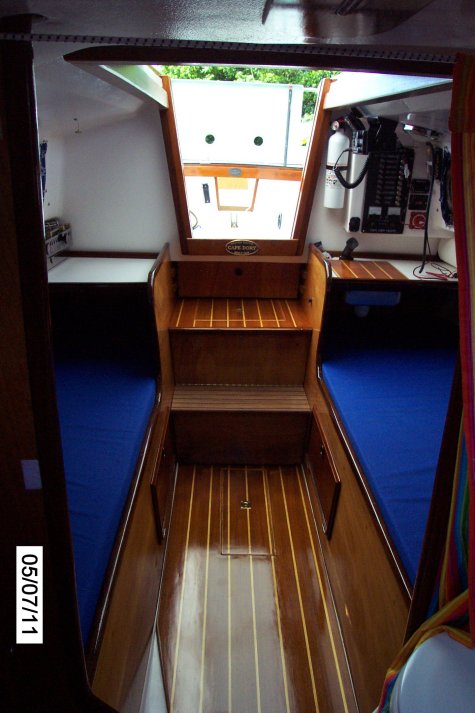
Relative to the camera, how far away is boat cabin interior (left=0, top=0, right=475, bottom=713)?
74 cm

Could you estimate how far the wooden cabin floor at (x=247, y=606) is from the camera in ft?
5.32

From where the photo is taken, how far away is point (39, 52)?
876mm

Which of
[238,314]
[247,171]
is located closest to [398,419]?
[238,314]

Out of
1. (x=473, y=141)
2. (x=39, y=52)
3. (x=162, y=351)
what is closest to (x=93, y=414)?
(x=162, y=351)

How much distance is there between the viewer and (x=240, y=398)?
2.66 meters

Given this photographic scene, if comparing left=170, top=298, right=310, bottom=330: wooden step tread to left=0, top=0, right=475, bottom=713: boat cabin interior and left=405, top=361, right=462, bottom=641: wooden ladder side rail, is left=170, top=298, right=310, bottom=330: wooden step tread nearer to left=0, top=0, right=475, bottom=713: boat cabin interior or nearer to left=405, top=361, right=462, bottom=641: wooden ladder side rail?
left=0, top=0, right=475, bottom=713: boat cabin interior

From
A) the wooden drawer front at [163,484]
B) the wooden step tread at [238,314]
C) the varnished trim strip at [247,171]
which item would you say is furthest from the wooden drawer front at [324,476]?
the varnished trim strip at [247,171]

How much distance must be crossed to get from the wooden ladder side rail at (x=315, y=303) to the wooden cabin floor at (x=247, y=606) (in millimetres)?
589

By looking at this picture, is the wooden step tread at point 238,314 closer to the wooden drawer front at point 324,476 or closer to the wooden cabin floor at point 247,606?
the wooden drawer front at point 324,476

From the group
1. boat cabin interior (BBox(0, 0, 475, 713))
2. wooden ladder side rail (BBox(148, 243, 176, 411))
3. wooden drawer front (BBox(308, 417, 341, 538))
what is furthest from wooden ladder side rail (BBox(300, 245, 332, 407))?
wooden ladder side rail (BBox(148, 243, 176, 411))

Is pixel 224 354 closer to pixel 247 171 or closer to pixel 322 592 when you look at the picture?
pixel 322 592

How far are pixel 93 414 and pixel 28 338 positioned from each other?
1.27 m

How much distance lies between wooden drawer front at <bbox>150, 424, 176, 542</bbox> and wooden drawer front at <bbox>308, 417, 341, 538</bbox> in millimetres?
775

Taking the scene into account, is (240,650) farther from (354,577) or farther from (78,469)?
(78,469)
